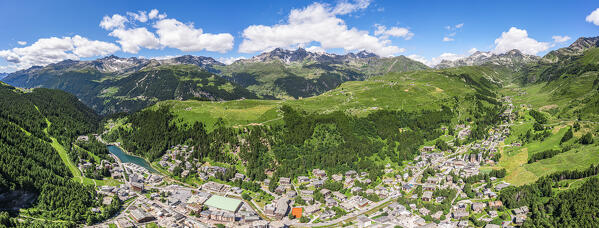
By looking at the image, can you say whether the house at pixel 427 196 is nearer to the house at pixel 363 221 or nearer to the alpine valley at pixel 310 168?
the alpine valley at pixel 310 168

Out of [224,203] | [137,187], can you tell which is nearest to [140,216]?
[224,203]

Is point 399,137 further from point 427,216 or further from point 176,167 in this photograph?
Result: point 176,167

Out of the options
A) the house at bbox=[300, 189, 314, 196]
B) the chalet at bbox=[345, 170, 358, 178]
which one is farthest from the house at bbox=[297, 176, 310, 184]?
the chalet at bbox=[345, 170, 358, 178]

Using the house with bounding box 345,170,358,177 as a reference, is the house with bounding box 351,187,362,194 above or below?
below

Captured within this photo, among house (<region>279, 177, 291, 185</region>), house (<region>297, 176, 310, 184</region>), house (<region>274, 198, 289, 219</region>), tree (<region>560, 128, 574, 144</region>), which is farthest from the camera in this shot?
tree (<region>560, 128, 574, 144</region>)

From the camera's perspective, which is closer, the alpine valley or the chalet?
the alpine valley

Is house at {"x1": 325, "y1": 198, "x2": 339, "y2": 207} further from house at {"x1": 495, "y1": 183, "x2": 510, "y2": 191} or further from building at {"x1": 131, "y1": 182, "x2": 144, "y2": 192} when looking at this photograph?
building at {"x1": 131, "y1": 182, "x2": 144, "y2": 192}

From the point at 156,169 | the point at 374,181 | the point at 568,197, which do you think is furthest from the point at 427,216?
the point at 156,169
